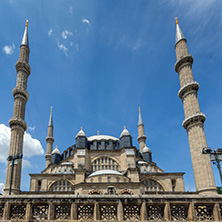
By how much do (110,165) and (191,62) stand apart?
22299 millimetres

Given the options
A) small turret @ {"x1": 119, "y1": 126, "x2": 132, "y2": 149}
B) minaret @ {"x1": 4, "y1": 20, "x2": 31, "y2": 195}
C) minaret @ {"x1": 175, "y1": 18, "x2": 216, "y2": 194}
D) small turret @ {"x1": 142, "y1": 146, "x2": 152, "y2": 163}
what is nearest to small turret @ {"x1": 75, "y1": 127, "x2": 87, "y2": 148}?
small turret @ {"x1": 119, "y1": 126, "x2": 132, "y2": 149}

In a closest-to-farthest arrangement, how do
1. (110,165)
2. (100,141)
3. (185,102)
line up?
(185,102) → (110,165) → (100,141)

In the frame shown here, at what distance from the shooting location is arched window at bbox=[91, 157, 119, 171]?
40.4 metres

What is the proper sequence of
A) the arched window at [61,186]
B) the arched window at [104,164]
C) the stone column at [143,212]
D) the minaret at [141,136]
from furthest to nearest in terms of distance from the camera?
the minaret at [141,136]
the arched window at [104,164]
the arched window at [61,186]
the stone column at [143,212]

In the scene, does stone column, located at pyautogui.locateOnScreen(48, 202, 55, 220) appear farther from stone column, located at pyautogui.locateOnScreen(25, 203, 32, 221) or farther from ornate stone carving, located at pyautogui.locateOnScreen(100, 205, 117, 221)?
ornate stone carving, located at pyautogui.locateOnScreen(100, 205, 117, 221)

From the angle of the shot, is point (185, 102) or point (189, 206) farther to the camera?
point (185, 102)

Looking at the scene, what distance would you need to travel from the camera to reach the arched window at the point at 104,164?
40.4m

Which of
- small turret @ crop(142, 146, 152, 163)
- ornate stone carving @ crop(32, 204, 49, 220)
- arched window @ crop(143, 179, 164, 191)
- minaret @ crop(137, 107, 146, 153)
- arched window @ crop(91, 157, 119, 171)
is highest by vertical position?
minaret @ crop(137, 107, 146, 153)

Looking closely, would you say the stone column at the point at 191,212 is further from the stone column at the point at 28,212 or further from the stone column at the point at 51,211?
the stone column at the point at 28,212

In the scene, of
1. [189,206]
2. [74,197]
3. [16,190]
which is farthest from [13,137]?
[189,206]

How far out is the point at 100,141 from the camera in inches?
1740

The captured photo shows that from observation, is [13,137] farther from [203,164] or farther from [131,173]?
[203,164]

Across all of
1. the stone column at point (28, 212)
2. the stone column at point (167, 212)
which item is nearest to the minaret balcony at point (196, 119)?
the stone column at point (167, 212)

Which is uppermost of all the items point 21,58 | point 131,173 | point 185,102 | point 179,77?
point 21,58
